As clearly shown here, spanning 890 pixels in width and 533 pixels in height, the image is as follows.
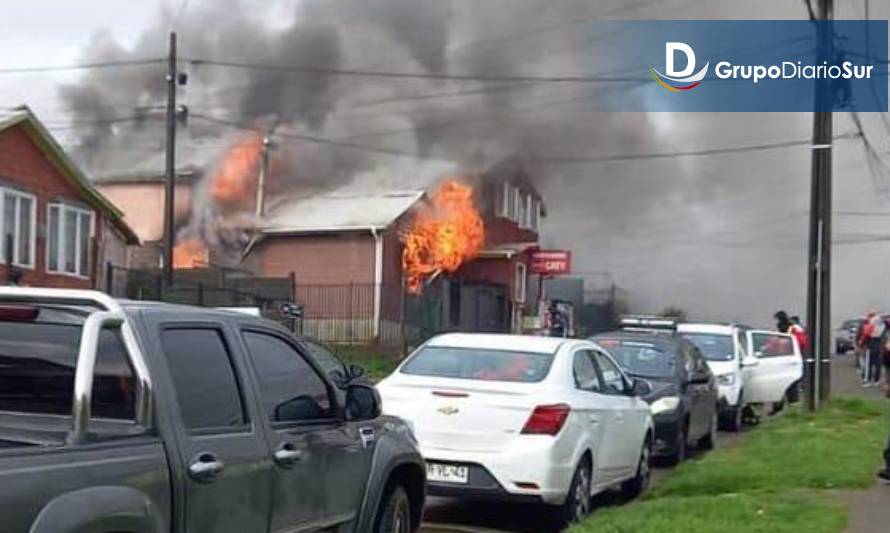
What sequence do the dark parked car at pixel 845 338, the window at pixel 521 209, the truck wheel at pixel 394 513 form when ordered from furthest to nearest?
the dark parked car at pixel 845 338, the window at pixel 521 209, the truck wheel at pixel 394 513

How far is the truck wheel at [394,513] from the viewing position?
5938 millimetres

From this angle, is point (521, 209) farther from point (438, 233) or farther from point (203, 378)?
point (203, 378)

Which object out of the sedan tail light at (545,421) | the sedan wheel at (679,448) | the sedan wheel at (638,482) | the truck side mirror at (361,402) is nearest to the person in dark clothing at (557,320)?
the sedan wheel at (679,448)

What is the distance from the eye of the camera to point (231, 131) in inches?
1337

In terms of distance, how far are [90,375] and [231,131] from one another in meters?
31.0

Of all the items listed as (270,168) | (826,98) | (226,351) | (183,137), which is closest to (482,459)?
(226,351)

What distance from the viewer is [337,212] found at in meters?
33.4

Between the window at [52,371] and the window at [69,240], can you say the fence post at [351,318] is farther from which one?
the window at [52,371]

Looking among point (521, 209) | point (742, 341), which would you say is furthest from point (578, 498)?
point (521, 209)

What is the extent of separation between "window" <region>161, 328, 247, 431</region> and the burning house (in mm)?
25505

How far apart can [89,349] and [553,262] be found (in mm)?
33604

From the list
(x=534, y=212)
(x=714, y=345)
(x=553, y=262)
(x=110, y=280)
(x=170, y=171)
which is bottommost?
(x=714, y=345)

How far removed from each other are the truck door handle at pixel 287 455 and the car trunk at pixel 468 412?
3.20 metres

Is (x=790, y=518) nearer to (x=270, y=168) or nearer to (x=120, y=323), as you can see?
(x=120, y=323)
